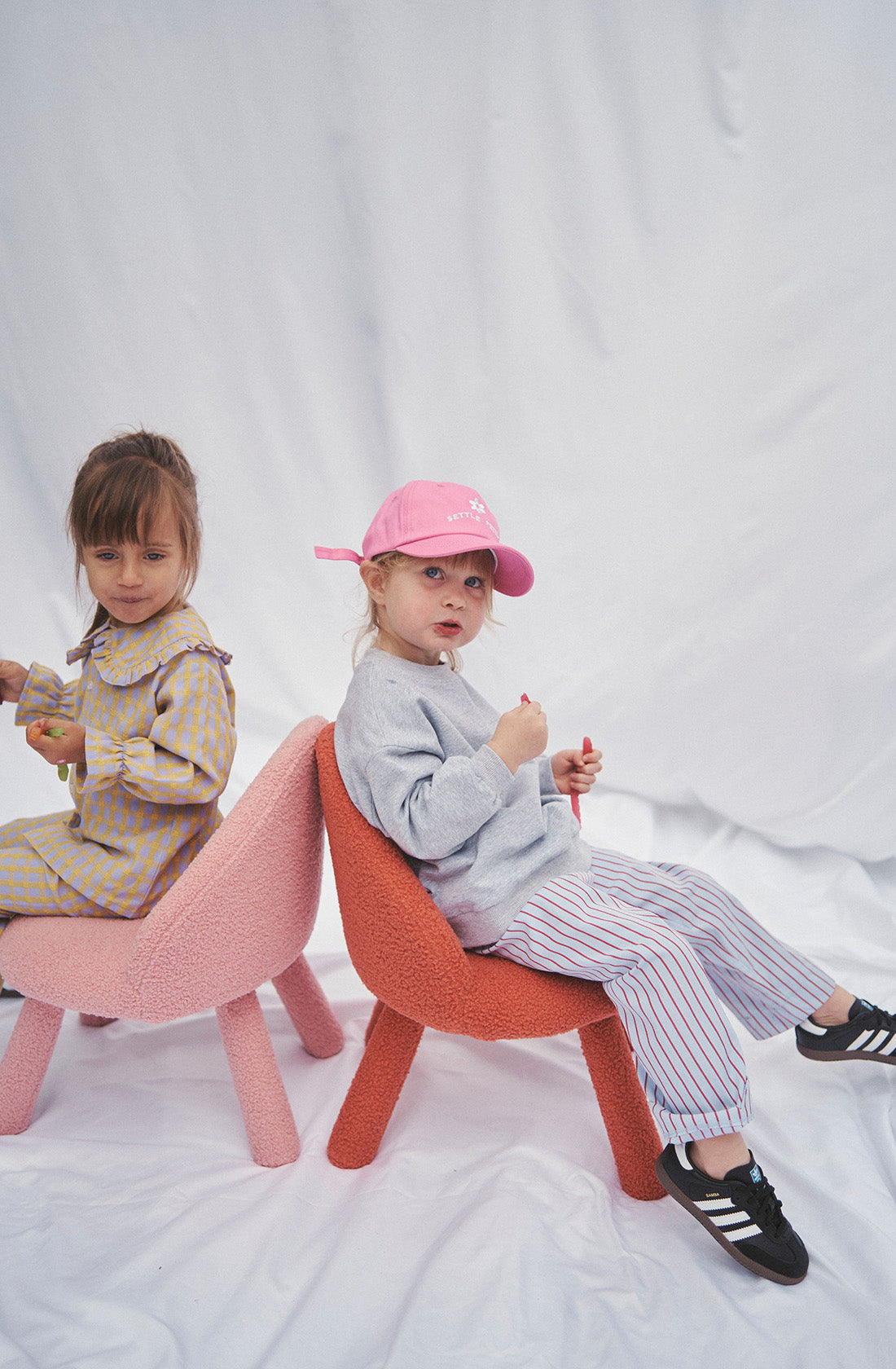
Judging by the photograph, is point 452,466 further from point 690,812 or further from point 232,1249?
point 232,1249

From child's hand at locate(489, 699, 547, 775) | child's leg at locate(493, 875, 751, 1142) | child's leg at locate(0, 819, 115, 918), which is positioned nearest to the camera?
child's leg at locate(493, 875, 751, 1142)

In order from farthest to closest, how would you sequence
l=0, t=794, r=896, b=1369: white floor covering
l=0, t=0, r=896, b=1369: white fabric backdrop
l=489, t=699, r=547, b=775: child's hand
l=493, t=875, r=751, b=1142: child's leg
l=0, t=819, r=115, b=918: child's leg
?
1. l=0, t=0, r=896, b=1369: white fabric backdrop
2. l=0, t=819, r=115, b=918: child's leg
3. l=489, t=699, r=547, b=775: child's hand
4. l=493, t=875, r=751, b=1142: child's leg
5. l=0, t=794, r=896, b=1369: white floor covering

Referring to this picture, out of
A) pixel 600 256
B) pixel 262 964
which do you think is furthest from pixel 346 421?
pixel 262 964

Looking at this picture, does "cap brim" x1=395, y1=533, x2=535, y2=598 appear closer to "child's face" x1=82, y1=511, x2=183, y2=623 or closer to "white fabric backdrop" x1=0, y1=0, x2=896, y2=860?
"child's face" x1=82, y1=511, x2=183, y2=623

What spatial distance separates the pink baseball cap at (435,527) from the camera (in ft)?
3.90

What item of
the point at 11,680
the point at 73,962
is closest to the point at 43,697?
the point at 11,680

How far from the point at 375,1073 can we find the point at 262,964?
0.64 feet

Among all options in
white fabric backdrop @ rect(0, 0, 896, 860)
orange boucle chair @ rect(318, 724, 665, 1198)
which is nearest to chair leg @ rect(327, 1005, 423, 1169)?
orange boucle chair @ rect(318, 724, 665, 1198)

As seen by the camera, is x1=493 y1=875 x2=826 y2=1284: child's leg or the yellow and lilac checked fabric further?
the yellow and lilac checked fabric

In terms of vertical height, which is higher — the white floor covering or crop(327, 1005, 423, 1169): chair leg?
crop(327, 1005, 423, 1169): chair leg

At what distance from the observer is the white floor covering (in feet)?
3.07

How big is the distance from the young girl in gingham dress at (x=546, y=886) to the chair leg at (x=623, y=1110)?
4cm

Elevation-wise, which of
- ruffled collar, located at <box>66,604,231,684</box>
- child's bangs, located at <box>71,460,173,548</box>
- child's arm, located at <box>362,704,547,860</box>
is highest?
child's bangs, located at <box>71,460,173,548</box>

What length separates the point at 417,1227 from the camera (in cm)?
110
